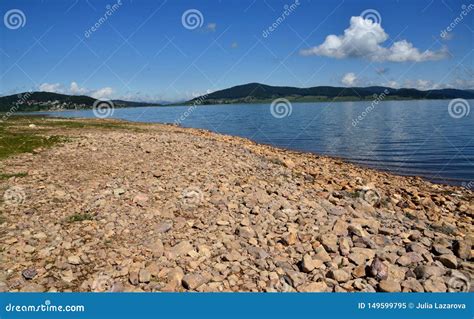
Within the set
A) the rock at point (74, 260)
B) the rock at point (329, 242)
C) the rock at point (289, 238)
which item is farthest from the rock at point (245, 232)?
the rock at point (74, 260)

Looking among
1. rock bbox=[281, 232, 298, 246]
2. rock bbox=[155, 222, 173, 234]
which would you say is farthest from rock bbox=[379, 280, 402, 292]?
rock bbox=[155, 222, 173, 234]

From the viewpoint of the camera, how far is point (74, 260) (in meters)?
8.83

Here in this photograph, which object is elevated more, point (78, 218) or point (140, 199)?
point (140, 199)

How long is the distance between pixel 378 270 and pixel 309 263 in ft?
5.58

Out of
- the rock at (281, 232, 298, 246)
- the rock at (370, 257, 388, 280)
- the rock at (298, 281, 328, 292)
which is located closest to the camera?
the rock at (298, 281, 328, 292)

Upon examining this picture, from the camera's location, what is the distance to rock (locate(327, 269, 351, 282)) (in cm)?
893

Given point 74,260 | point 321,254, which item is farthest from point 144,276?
point 321,254

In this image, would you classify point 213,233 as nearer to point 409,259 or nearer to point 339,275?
point 339,275

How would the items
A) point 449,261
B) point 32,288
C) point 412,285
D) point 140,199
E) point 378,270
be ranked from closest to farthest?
point 32,288, point 412,285, point 378,270, point 449,261, point 140,199

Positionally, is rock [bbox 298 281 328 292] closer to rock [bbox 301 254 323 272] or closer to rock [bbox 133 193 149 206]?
rock [bbox 301 254 323 272]

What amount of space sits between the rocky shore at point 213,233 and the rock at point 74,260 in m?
0.04

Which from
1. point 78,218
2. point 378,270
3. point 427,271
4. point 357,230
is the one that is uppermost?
point 78,218

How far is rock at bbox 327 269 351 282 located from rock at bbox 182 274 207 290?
310 centimetres

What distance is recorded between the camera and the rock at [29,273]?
27.0 feet
